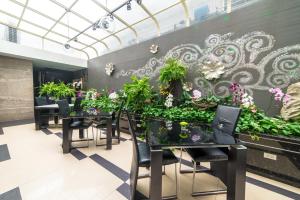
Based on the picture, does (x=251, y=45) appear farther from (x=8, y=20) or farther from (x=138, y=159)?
(x=8, y=20)

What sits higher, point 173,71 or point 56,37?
point 56,37

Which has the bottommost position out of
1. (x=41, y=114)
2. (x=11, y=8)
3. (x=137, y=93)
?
(x=41, y=114)

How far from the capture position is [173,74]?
367cm

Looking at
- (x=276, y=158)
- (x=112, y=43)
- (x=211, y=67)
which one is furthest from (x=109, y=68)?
(x=276, y=158)

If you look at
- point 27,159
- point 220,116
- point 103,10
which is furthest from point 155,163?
point 103,10

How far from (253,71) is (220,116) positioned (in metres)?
1.56

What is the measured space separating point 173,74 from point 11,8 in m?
5.04

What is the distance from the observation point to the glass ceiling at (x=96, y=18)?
12.9ft

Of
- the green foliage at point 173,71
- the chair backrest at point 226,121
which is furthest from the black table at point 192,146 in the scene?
the green foliage at point 173,71

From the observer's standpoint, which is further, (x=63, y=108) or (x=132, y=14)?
(x=132, y=14)

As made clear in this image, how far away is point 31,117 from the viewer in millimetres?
6539

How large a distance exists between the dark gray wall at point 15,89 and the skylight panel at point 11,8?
2.09m

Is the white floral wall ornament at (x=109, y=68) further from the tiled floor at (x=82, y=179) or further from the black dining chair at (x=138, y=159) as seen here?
the black dining chair at (x=138, y=159)

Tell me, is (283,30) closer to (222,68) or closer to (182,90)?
(222,68)
